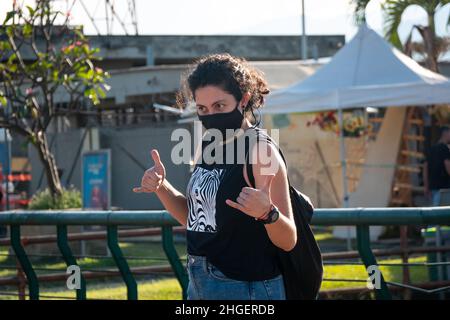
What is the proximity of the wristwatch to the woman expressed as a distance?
0.11 feet

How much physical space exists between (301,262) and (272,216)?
43cm

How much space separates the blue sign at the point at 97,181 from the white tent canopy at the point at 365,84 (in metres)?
3.00

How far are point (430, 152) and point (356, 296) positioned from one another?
6.11 m

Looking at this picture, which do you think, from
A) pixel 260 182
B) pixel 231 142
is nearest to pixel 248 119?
pixel 231 142

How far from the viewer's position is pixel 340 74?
1463 centimetres

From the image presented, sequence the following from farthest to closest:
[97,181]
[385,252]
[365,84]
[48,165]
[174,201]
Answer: [97,181]
[48,165]
[365,84]
[385,252]
[174,201]

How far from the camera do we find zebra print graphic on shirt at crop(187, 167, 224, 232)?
3.96m

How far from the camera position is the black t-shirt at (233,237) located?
388 cm

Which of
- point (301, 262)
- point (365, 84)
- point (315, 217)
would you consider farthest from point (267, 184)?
point (365, 84)

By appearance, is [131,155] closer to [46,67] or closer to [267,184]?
[46,67]

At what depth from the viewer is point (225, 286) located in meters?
3.92

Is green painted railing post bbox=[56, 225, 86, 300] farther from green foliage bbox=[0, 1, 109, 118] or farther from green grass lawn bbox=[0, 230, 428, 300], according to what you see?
green foliage bbox=[0, 1, 109, 118]
